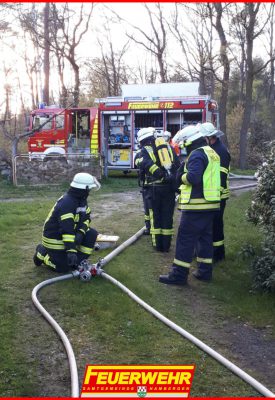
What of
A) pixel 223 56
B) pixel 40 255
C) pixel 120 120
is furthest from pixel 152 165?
pixel 223 56

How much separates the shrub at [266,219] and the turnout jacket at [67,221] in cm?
204

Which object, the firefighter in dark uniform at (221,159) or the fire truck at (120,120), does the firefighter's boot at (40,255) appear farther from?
the fire truck at (120,120)

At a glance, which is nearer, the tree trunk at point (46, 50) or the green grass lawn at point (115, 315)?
the green grass lawn at point (115, 315)

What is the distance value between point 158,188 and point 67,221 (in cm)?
180

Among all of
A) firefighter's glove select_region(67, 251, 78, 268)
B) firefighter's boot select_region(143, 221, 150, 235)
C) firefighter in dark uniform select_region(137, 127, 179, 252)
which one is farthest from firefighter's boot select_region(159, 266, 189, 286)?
firefighter's boot select_region(143, 221, 150, 235)

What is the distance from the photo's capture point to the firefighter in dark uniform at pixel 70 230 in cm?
509

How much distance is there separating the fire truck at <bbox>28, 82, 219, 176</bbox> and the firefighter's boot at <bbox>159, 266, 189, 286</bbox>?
926 cm

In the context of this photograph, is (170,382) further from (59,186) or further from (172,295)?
(59,186)

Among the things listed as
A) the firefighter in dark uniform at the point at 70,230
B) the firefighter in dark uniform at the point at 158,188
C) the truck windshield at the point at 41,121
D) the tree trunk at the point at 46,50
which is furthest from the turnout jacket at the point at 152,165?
the tree trunk at the point at 46,50

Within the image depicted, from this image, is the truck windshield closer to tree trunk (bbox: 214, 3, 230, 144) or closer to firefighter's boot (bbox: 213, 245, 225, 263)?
tree trunk (bbox: 214, 3, 230, 144)

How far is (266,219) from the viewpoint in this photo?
610 centimetres

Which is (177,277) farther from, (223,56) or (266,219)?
(223,56)

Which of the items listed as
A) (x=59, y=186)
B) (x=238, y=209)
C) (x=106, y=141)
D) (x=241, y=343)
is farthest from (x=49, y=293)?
(x=106, y=141)

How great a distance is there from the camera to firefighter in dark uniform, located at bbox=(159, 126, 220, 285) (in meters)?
5.23
